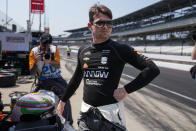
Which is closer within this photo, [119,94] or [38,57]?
[119,94]

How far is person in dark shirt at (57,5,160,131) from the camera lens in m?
1.59

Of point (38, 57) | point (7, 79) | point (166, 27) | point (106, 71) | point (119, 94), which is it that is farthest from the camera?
point (166, 27)

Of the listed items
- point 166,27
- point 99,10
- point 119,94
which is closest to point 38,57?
point 99,10

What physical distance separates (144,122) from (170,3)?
3945 cm

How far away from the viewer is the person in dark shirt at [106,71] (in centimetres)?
159

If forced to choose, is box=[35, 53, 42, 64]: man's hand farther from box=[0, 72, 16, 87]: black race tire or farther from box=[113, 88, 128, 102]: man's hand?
box=[0, 72, 16, 87]: black race tire

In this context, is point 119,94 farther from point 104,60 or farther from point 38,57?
point 38,57

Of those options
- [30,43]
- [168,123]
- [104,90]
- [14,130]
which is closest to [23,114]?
[14,130]

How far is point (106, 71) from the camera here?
66.6 inches

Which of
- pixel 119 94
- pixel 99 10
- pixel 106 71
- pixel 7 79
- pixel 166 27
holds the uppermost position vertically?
pixel 166 27

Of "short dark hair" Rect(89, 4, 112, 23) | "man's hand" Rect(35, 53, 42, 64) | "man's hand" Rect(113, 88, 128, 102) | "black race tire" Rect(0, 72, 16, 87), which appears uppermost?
"short dark hair" Rect(89, 4, 112, 23)

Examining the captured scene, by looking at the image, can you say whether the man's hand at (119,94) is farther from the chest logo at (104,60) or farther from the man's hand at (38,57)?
the man's hand at (38,57)

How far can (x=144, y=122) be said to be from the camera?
4.12m

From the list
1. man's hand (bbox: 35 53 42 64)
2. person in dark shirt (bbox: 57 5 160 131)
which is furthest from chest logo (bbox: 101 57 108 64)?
man's hand (bbox: 35 53 42 64)
